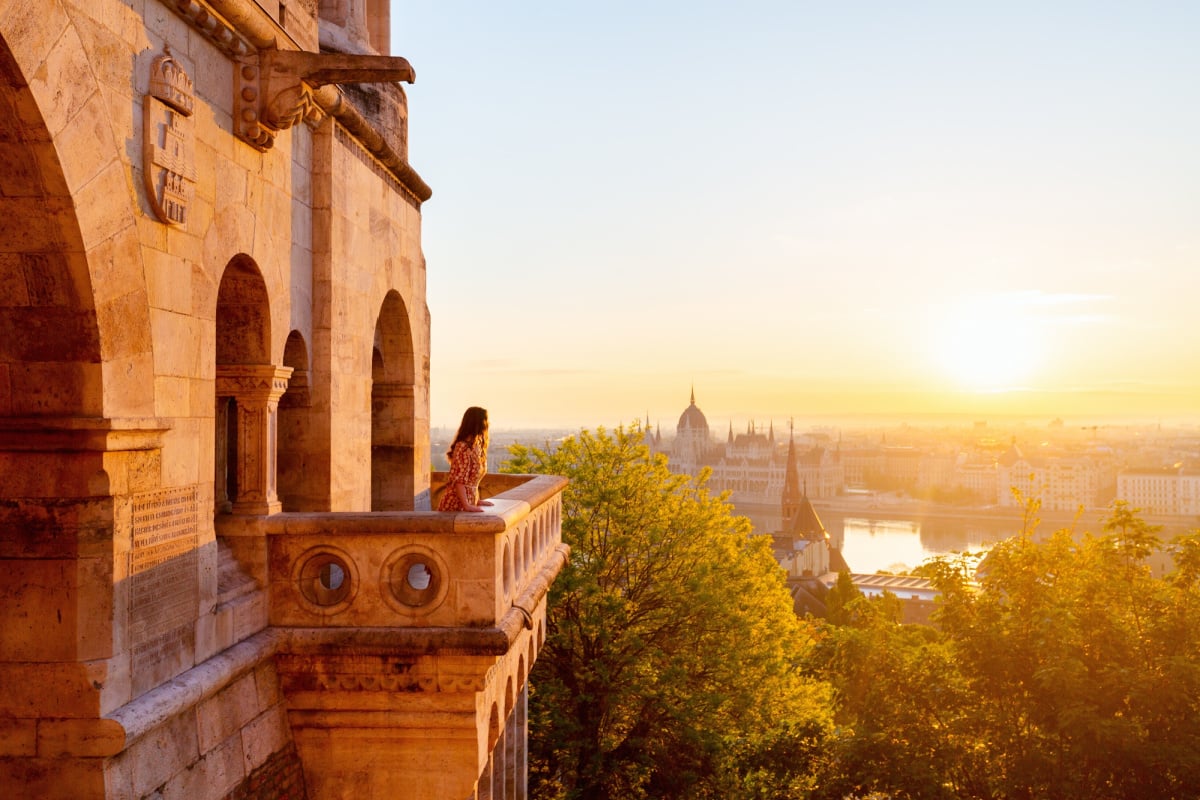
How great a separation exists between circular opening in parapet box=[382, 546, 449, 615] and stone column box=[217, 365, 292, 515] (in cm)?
99

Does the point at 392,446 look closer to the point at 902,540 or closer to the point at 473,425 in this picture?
the point at 473,425

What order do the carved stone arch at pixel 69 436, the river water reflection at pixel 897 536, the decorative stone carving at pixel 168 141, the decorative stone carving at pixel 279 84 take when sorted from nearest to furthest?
the carved stone arch at pixel 69 436 < the decorative stone carving at pixel 168 141 < the decorative stone carving at pixel 279 84 < the river water reflection at pixel 897 536

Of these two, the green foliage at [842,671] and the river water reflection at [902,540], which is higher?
the green foliage at [842,671]

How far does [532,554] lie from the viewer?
8.30m

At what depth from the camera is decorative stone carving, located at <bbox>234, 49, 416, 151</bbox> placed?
6.40m

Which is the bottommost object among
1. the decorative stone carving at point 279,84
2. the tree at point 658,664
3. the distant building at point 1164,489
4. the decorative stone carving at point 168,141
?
the distant building at point 1164,489

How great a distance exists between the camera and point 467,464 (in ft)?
22.5

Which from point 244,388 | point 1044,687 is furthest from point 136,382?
point 1044,687

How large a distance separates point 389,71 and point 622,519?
46.5 ft

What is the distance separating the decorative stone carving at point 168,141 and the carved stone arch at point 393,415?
17.7ft

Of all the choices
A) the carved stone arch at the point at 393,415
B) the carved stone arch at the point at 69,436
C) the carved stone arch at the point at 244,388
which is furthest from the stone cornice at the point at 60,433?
the carved stone arch at the point at 393,415

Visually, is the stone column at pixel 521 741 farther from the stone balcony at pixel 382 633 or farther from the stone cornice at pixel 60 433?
the stone cornice at pixel 60 433

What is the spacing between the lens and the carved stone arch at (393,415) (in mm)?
11000

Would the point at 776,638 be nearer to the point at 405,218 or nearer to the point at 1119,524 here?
the point at 1119,524
